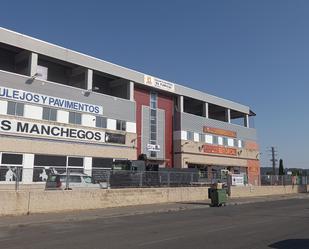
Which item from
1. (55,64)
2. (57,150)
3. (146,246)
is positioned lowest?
(146,246)

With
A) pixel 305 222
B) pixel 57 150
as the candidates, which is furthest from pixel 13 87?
pixel 305 222

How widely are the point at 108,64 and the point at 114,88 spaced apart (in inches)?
169

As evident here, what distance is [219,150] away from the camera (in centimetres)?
5862

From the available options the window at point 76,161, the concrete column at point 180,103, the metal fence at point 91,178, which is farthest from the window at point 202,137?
the window at point 76,161

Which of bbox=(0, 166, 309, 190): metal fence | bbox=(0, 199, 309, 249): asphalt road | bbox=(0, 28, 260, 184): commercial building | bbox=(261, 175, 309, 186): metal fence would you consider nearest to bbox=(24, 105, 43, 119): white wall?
bbox=(0, 28, 260, 184): commercial building

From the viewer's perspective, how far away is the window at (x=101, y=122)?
138 ft

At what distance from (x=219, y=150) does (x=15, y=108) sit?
30.6m

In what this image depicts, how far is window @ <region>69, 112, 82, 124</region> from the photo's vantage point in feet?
129

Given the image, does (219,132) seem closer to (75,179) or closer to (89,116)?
(89,116)

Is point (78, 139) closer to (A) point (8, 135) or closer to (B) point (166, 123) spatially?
(A) point (8, 135)

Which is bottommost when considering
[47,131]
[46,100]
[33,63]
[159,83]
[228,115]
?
[47,131]

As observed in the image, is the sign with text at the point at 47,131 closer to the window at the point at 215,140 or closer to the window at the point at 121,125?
the window at the point at 121,125

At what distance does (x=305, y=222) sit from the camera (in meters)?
17.0

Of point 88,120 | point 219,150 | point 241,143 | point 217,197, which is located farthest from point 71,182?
point 241,143
